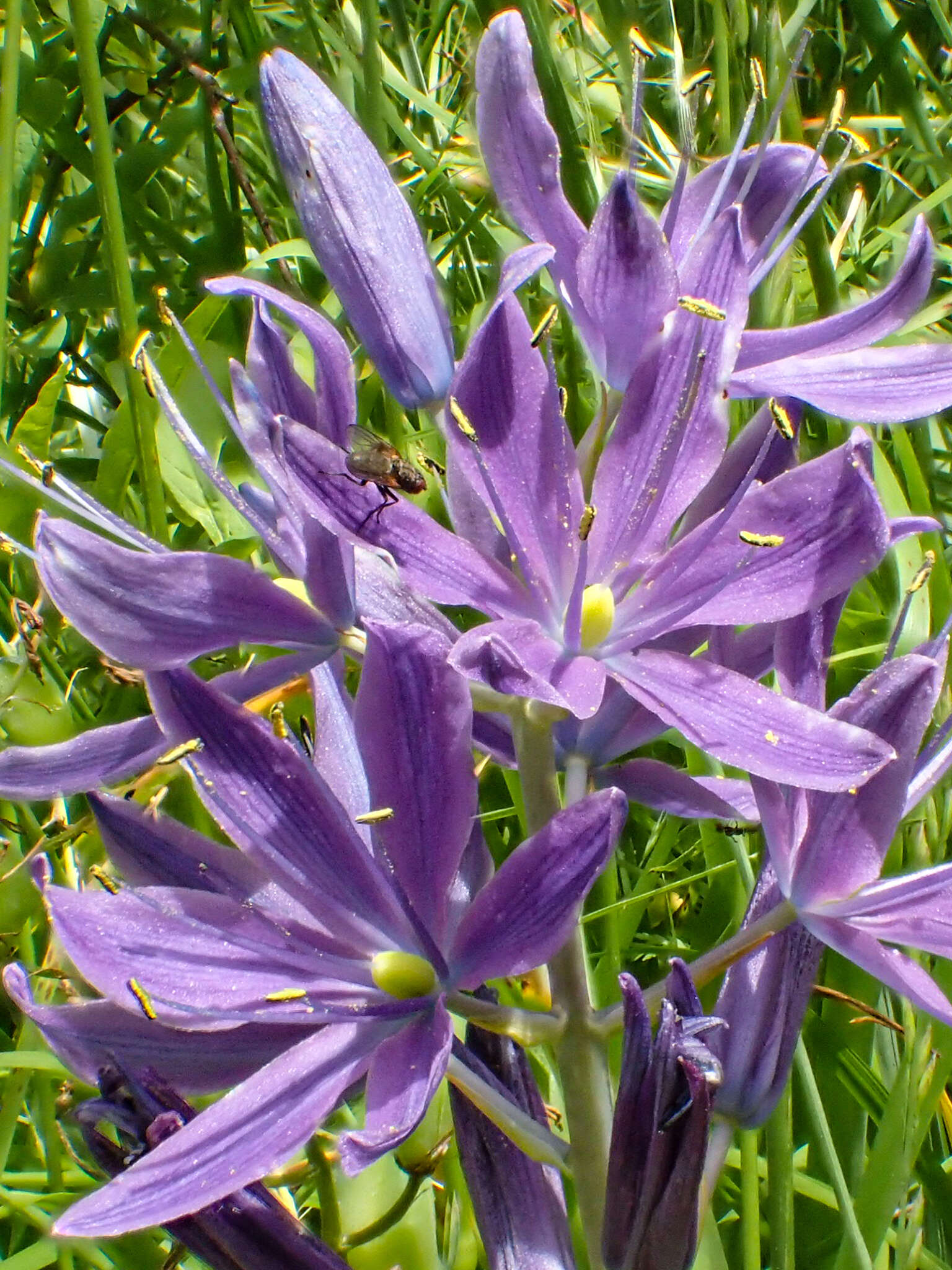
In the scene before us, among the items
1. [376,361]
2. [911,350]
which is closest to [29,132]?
[376,361]

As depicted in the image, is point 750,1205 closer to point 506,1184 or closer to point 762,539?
point 506,1184

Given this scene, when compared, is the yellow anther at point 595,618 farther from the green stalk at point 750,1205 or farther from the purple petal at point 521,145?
the green stalk at point 750,1205

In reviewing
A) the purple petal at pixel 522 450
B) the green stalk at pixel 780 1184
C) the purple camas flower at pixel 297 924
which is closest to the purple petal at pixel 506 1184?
the purple camas flower at pixel 297 924

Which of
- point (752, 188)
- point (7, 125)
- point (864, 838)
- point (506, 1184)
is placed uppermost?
point (7, 125)

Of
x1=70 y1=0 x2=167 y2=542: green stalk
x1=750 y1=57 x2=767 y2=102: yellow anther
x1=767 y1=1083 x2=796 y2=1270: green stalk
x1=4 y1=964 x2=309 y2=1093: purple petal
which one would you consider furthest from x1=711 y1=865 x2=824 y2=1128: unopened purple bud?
x1=70 y1=0 x2=167 y2=542: green stalk

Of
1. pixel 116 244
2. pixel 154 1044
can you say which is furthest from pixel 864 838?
pixel 116 244
